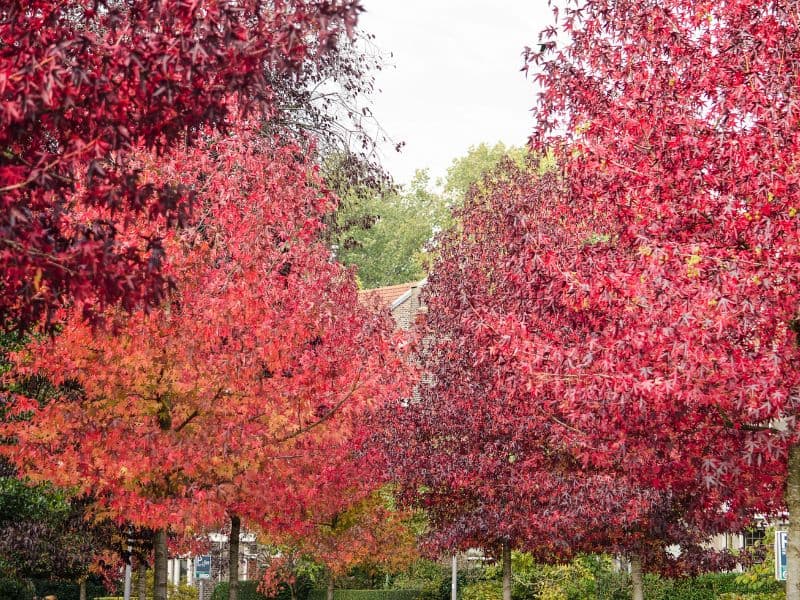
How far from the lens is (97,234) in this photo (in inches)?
235

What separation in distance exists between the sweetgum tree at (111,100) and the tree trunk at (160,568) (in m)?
9.11

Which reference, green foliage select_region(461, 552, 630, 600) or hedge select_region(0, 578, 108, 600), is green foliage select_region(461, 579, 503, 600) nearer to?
green foliage select_region(461, 552, 630, 600)

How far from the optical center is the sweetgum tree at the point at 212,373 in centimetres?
1236

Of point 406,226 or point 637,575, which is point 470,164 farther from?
point 637,575

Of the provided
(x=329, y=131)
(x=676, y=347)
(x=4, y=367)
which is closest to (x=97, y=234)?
(x=676, y=347)

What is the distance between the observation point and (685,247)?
360 inches

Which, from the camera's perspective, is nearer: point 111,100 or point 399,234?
point 111,100

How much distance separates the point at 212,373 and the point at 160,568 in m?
3.71

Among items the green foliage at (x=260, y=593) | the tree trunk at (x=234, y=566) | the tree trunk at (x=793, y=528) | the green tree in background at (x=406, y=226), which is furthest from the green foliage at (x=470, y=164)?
the tree trunk at (x=793, y=528)

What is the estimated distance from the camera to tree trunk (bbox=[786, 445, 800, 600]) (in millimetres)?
9688

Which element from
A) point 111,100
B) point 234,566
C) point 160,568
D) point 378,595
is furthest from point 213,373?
point 378,595

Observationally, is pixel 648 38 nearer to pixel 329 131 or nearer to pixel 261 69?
pixel 261 69

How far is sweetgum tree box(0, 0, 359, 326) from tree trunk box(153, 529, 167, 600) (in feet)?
29.9

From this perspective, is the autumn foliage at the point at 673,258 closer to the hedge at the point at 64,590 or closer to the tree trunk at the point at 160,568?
the tree trunk at the point at 160,568
